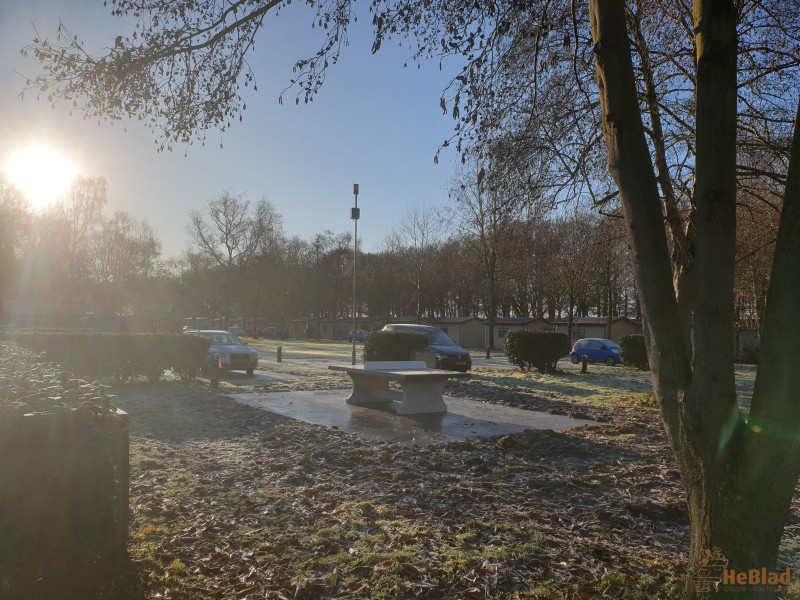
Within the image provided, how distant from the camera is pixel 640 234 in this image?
316 cm

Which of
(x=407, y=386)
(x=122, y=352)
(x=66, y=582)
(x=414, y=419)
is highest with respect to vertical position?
(x=122, y=352)

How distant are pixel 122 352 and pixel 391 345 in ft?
27.2

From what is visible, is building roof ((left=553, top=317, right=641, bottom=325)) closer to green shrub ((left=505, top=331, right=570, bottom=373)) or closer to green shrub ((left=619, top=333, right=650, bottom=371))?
green shrub ((left=619, top=333, right=650, bottom=371))

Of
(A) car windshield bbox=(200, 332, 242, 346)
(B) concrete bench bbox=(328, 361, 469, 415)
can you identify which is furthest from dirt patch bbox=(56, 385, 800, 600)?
(A) car windshield bbox=(200, 332, 242, 346)

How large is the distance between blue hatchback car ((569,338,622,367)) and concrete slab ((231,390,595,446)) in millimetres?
22067

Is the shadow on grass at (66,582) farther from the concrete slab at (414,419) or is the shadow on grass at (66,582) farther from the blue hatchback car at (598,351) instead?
the blue hatchback car at (598,351)

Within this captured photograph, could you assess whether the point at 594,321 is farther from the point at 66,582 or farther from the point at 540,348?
the point at 66,582

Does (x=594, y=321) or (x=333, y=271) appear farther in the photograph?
(x=333, y=271)

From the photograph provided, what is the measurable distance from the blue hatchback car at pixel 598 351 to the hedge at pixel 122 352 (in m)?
23.7

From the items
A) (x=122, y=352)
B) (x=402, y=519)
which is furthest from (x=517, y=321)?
(x=402, y=519)

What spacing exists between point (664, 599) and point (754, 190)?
10563 millimetres

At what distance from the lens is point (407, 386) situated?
444 inches

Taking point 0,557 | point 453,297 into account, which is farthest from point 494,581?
point 453,297

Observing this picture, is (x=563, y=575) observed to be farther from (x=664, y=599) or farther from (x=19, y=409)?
(x=19, y=409)
